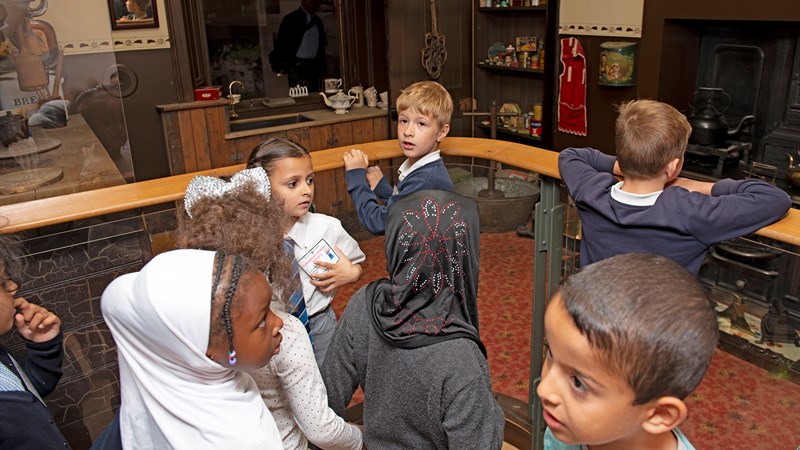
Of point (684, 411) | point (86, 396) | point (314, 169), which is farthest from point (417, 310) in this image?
point (86, 396)

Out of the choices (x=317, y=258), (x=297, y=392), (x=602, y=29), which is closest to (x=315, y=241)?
(x=317, y=258)

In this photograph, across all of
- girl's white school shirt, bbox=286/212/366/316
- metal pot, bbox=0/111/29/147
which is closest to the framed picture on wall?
metal pot, bbox=0/111/29/147

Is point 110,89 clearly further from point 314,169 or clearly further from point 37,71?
point 314,169

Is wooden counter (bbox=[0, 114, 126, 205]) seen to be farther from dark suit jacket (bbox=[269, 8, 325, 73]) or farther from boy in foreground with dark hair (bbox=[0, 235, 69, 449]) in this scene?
dark suit jacket (bbox=[269, 8, 325, 73])

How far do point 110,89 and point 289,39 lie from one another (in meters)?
1.97

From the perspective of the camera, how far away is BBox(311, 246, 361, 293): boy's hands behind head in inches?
69.0

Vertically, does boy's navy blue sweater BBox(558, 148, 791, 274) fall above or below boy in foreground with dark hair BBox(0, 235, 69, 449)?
above

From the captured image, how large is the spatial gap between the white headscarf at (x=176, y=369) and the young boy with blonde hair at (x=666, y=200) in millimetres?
1025

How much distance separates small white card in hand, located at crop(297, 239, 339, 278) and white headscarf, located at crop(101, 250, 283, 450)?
2.13ft

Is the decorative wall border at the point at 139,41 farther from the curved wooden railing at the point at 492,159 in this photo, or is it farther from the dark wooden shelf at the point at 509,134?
the curved wooden railing at the point at 492,159

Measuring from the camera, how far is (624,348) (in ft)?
2.82

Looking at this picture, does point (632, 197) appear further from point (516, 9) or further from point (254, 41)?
point (254, 41)

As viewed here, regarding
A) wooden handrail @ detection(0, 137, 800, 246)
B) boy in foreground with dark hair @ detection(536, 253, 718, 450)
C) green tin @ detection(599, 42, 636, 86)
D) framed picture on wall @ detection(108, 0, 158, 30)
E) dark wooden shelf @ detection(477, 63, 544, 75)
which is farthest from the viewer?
dark wooden shelf @ detection(477, 63, 544, 75)

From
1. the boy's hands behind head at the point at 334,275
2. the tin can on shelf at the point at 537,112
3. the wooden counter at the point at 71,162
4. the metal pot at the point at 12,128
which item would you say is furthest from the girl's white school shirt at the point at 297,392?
the tin can on shelf at the point at 537,112
